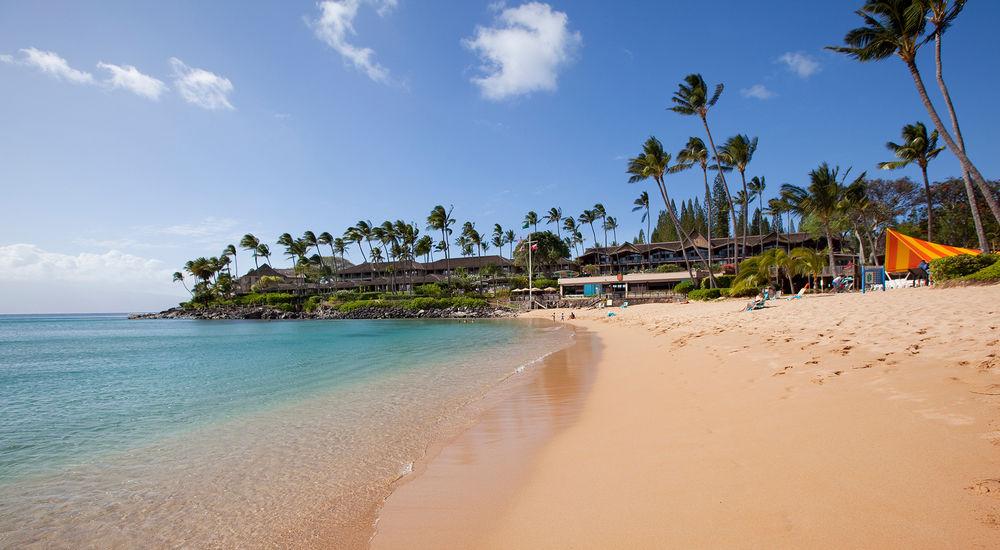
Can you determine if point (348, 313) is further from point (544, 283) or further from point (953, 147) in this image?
point (953, 147)

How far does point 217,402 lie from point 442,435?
21.9 ft

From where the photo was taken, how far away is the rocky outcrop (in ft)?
184

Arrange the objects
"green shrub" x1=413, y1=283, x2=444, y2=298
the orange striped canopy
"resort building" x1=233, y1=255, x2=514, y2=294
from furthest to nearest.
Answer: "resort building" x1=233, y1=255, x2=514, y2=294 → "green shrub" x1=413, y1=283, x2=444, y2=298 → the orange striped canopy

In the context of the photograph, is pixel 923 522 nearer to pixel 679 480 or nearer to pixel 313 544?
pixel 679 480

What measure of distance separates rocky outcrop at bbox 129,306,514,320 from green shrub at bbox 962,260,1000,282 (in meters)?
39.0

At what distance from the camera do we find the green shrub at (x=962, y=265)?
15.9m

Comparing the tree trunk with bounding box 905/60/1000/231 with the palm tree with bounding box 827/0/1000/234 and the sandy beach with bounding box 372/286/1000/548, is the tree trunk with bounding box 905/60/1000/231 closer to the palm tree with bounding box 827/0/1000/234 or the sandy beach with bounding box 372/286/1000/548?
the palm tree with bounding box 827/0/1000/234

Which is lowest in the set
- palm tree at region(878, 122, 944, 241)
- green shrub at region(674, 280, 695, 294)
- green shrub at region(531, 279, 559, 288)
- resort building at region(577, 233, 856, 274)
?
green shrub at region(674, 280, 695, 294)

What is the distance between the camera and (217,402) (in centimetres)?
1009

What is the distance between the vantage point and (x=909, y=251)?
24.4 meters

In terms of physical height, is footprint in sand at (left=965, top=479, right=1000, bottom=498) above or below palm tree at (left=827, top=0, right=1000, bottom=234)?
below

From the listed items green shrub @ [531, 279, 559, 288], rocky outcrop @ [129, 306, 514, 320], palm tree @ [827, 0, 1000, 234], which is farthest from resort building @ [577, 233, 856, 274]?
palm tree @ [827, 0, 1000, 234]

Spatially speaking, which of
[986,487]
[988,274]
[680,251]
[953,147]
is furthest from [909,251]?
[680,251]

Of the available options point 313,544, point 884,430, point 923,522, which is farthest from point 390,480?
point 884,430
